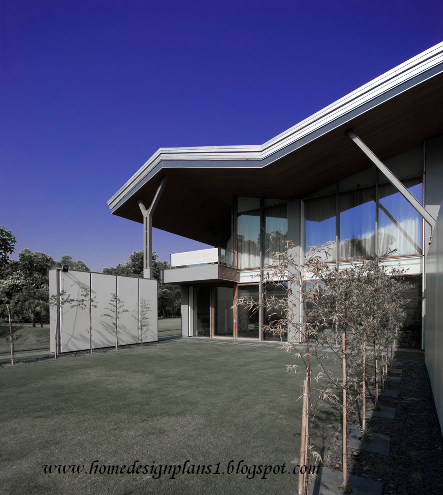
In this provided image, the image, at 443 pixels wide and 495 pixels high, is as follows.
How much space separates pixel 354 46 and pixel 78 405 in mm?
13564

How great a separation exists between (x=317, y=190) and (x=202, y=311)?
10.1 m

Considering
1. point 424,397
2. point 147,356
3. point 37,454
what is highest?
point 37,454

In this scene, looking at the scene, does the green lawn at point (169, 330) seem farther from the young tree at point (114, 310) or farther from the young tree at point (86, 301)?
the young tree at point (86, 301)

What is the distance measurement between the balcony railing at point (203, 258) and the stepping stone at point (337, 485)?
46.1 feet

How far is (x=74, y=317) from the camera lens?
45.9 ft

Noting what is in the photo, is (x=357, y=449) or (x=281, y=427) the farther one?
(x=281, y=427)

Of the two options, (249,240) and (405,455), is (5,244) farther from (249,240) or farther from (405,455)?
(405,455)

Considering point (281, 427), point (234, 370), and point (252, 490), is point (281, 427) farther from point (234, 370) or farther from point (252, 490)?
point (234, 370)

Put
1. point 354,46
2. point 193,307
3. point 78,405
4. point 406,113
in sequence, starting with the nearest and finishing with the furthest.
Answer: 1. point 78,405
2. point 354,46
3. point 406,113
4. point 193,307

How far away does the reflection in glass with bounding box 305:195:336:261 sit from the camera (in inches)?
677

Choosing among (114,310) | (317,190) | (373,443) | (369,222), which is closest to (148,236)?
(114,310)

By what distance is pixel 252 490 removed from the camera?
3648 mm

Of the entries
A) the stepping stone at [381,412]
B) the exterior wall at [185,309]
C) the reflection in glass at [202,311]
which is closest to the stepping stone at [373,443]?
the stepping stone at [381,412]

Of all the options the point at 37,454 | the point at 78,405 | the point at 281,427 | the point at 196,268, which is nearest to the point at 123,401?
the point at 78,405
